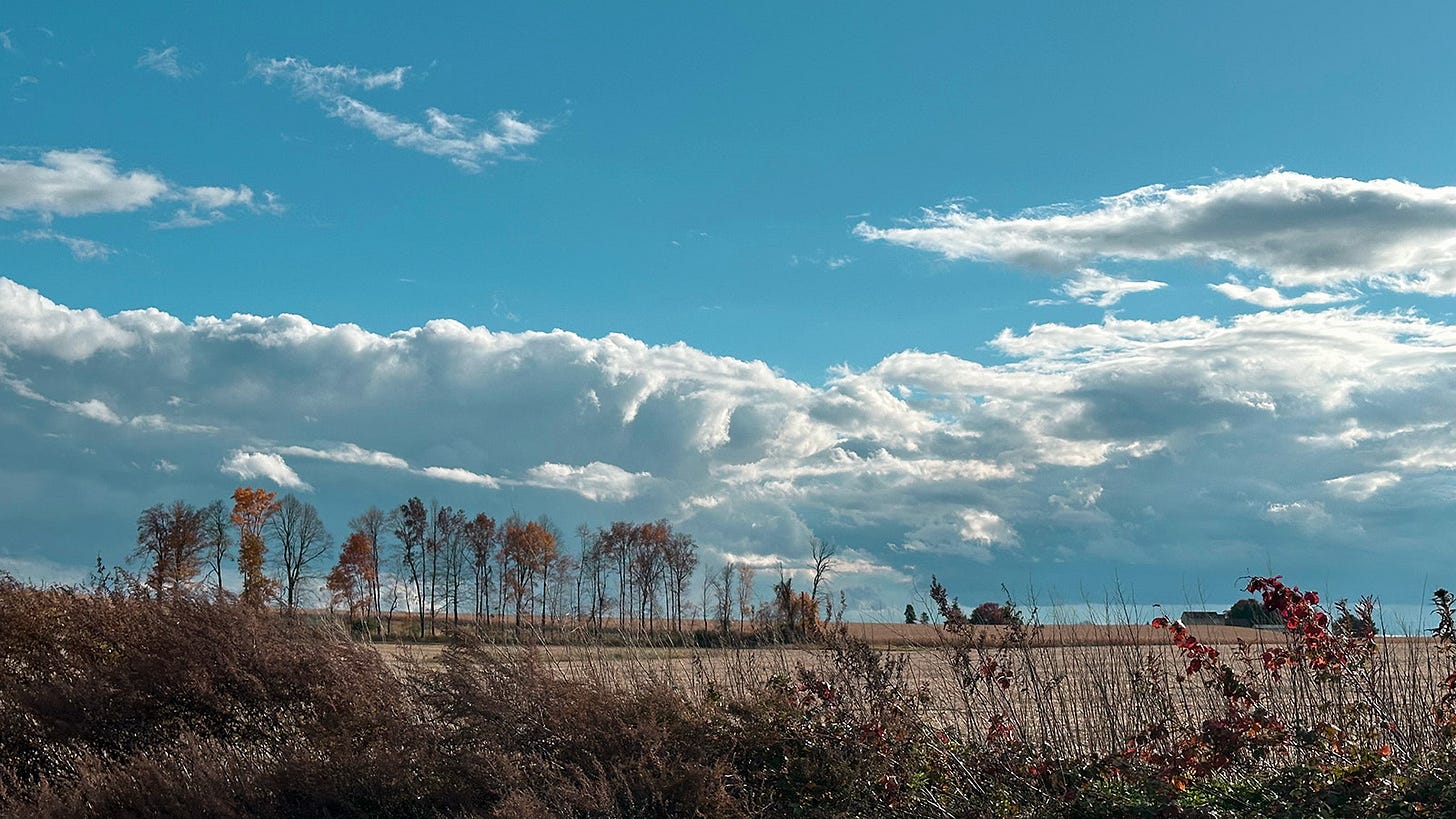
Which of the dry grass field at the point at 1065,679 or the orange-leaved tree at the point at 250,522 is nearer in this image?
the dry grass field at the point at 1065,679

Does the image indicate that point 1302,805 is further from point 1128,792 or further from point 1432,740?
point 1432,740

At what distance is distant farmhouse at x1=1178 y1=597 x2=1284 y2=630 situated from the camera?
41.2 ft

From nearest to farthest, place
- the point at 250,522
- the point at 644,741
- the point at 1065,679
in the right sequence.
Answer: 1. the point at 644,741
2. the point at 1065,679
3. the point at 250,522

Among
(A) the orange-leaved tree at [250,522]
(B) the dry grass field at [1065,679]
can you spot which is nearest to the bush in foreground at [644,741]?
(B) the dry grass field at [1065,679]

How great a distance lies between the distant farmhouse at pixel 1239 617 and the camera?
41.2ft

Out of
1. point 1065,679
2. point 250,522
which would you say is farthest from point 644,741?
point 250,522

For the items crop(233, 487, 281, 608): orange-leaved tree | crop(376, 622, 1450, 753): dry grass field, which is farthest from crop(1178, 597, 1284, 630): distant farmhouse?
crop(233, 487, 281, 608): orange-leaved tree

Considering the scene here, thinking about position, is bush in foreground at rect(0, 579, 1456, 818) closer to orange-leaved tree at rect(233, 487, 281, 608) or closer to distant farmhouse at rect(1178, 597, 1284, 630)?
distant farmhouse at rect(1178, 597, 1284, 630)

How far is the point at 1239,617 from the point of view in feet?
44.2

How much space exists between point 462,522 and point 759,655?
79.8 metres

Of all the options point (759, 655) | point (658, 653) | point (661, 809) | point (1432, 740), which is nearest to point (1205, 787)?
point (1432, 740)

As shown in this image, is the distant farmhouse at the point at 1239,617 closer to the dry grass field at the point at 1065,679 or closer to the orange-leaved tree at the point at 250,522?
the dry grass field at the point at 1065,679

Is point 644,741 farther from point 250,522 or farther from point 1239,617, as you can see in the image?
point 250,522

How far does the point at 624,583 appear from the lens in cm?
9062
